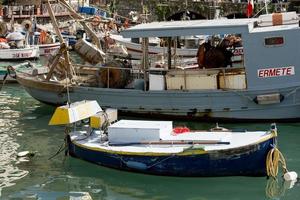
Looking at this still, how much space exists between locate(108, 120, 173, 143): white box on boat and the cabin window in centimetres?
514

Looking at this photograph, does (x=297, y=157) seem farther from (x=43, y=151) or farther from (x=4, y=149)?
(x=4, y=149)

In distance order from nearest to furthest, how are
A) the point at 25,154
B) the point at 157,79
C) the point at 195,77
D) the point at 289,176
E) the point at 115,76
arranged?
the point at 289,176
the point at 25,154
the point at 195,77
the point at 157,79
the point at 115,76

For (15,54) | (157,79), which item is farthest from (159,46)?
(157,79)

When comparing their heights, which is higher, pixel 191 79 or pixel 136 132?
pixel 191 79

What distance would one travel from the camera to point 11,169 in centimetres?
1473

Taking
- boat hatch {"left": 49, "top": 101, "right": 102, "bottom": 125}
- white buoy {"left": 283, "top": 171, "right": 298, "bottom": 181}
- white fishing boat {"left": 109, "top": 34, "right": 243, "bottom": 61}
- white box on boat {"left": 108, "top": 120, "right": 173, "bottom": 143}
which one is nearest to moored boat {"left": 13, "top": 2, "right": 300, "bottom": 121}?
boat hatch {"left": 49, "top": 101, "right": 102, "bottom": 125}

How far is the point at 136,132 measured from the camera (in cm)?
→ 1377

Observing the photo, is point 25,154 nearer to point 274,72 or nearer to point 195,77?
point 195,77

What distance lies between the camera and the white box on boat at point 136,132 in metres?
13.8

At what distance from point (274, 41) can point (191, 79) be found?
2594 millimetres

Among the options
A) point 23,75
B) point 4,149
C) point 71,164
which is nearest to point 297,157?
point 71,164

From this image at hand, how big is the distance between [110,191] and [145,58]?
635cm

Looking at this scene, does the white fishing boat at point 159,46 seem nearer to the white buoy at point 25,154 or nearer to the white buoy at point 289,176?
the white buoy at point 25,154

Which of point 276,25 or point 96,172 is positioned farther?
point 276,25
